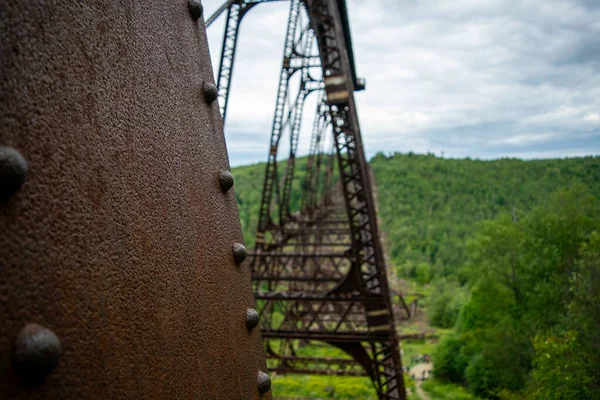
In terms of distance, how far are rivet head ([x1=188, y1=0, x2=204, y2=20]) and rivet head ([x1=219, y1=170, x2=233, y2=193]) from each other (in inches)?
16.1

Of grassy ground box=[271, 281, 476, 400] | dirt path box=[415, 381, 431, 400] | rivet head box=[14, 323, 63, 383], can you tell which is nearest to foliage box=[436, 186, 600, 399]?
grassy ground box=[271, 281, 476, 400]

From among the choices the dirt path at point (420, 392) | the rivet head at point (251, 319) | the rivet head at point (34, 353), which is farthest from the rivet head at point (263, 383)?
the dirt path at point (420, 392)

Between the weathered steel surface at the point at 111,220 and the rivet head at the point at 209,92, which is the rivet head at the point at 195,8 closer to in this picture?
the weathered steel surface at the point at 111,220

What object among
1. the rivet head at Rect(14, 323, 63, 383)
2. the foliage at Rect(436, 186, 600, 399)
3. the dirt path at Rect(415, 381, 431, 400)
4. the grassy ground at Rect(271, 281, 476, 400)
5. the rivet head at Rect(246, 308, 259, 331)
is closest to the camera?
the rivet head at Rect(14, 323, 63, 383)

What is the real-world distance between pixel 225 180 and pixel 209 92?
223mm

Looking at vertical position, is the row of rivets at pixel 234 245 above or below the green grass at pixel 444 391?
above

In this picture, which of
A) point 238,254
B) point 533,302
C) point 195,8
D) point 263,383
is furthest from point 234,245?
point 533,302

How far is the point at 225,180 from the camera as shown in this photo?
3.92ft

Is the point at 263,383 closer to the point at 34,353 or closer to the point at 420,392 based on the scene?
the point at 34,353

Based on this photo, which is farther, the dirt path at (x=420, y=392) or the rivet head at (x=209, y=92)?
the dirt path at (x=420, y=392)

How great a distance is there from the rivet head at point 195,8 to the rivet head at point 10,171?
0.74 meters

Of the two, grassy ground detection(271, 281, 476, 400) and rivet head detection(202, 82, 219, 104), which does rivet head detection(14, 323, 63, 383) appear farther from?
grassy ground detection(271, 281, 476, 400)

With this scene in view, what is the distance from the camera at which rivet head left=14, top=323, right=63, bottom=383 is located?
56 cm

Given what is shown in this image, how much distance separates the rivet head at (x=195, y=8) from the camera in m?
1.21
